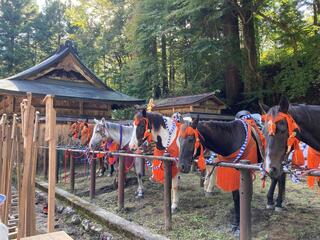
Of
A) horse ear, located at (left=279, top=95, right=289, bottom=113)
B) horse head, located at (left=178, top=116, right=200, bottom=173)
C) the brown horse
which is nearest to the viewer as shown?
horse ear, located at (left=279, top=95, right=289, bottom=113)

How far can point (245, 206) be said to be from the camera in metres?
3.35

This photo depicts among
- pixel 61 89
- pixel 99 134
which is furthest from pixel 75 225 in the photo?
pixel 61 89

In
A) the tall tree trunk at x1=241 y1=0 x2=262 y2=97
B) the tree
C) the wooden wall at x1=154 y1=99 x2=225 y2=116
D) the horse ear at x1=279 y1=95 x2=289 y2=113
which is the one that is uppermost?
the tree

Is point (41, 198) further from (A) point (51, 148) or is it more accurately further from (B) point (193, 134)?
(A) point (51, 148)

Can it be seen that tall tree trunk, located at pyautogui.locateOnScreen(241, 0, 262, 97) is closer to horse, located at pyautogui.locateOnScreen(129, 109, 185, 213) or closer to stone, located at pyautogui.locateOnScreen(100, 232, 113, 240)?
horse, located at pyautogui.locateOnScreen(129, 109, 185, 213)

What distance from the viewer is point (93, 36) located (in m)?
27.5

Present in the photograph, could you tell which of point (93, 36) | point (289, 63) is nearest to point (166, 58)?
point (289, 63)

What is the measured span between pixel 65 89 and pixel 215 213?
1183cm

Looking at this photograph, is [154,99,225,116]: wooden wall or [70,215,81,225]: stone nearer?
[70,215,81,225]: stone

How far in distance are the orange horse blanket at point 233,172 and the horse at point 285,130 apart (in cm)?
126

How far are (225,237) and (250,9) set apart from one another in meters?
12.1

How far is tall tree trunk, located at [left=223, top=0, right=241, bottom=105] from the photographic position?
48.8 ft

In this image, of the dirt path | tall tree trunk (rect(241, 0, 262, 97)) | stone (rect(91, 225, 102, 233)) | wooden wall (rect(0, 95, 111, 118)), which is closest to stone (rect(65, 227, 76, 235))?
the dirt path

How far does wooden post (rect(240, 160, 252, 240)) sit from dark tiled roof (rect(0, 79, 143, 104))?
10.9m
